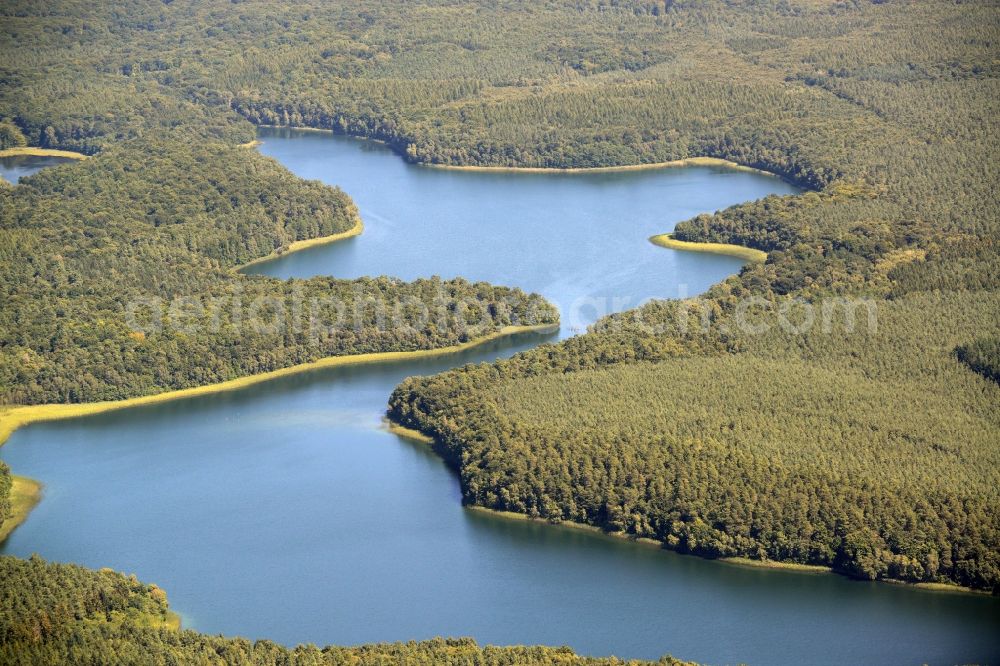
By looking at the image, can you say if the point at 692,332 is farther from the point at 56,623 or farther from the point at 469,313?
the point at 56,623

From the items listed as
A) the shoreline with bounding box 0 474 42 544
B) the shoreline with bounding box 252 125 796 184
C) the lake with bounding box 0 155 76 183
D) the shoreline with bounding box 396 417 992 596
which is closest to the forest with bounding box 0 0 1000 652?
the shoreline with bounding box 396 417 992 596

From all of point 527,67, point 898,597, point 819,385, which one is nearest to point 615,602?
point 898,597

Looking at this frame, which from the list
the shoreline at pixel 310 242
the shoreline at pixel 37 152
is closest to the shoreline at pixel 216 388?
the shoreline at pixel 310 242

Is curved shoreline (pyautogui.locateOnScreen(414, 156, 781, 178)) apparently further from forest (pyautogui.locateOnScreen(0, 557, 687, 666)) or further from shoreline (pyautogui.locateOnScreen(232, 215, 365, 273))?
forest (pyautogui.locateOnScreen(0, 557, 687, 666))

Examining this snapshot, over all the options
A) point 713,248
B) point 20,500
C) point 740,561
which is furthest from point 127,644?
point 713,248

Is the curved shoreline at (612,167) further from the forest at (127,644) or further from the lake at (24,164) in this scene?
the forest at (127,644)
